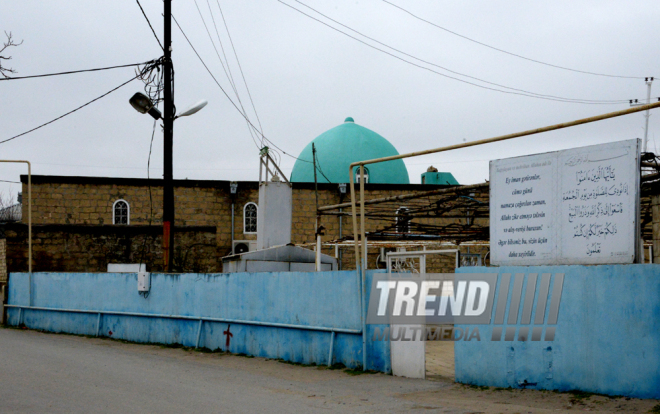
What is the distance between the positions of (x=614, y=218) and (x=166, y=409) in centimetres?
553

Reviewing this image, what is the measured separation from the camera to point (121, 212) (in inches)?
1194

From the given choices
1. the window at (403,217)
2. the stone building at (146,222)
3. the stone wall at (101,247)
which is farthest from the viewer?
the stone building at (146,222)

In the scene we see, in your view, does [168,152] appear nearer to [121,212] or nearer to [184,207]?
[184,207]

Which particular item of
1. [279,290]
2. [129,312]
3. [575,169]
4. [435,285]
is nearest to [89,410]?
[279,290]

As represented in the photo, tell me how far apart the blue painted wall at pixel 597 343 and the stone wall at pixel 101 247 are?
798 inches

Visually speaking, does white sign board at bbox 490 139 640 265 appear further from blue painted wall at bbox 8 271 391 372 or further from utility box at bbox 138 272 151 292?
utility box at bbox 138 272 151 292

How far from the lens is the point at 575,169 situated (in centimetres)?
825

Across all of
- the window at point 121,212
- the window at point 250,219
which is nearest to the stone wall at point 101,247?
the window at point 121,212

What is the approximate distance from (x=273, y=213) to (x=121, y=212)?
14.2 metres

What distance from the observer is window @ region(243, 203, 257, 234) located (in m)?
31.2

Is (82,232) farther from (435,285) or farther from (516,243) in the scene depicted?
(516,243)

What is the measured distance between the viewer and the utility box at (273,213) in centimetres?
1825

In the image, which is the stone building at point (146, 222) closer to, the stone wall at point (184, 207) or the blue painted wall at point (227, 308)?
the stone wall at point (184, 207)

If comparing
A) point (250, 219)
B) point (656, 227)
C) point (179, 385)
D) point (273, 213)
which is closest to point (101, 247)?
point (250, 219)
